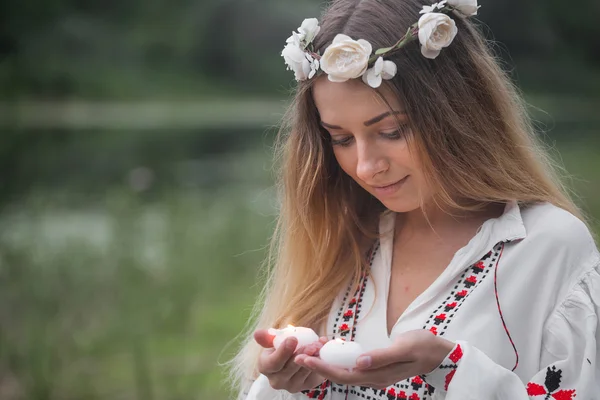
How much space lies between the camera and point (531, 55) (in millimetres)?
5289

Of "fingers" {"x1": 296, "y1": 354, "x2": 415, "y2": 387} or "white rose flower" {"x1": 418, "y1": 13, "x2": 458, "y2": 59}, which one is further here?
"white rose flower" {"x1": 418, "y1": 13, "x2": 458, "y2": 59}

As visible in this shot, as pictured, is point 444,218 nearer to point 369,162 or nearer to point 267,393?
point 369,162

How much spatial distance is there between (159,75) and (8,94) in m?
1.47

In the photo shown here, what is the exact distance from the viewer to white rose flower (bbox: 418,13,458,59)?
1466 millimetres

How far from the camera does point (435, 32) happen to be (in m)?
1.48

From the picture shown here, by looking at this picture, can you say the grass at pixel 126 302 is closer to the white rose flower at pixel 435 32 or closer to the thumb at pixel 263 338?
the thumb at pixel 263 338

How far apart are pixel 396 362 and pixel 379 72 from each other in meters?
0.53

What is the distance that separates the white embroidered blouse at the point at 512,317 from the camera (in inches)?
52.3

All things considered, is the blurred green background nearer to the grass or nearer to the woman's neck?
the grass

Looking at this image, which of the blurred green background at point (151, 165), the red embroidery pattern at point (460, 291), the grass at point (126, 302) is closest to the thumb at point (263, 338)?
the red embroidery pattern at point (460, 291)

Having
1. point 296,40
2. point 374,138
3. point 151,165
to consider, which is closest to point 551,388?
point 374,138

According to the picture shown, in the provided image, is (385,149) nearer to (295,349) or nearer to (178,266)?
(295,349)

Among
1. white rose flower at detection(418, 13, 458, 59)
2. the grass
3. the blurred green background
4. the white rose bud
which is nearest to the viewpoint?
white rose flower at detection(418, 13, 458, 59)

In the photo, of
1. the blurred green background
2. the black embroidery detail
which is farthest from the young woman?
the blurred green background
